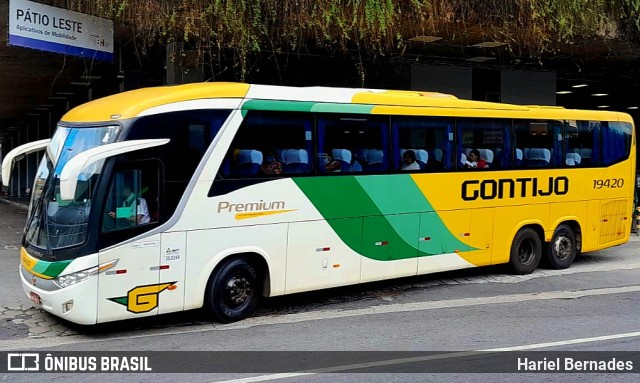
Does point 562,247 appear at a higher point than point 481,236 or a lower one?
lower

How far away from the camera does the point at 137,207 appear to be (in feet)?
24.5

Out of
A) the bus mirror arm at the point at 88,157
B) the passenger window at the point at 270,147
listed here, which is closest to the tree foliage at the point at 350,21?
the passenger window at the point at 270,147

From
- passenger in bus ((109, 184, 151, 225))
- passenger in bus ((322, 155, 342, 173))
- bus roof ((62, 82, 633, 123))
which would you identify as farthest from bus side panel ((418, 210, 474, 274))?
passenger in bus ((109, 184, 151, 225))

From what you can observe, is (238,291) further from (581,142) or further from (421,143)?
(581,142)

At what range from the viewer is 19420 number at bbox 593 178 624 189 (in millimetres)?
12793

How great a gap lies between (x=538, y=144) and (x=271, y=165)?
19.1 ft

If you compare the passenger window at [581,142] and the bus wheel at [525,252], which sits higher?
the passenger window at [581,142]

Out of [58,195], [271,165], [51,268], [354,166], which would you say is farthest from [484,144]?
[51,268]

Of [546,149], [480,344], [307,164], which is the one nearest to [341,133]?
[307,164]

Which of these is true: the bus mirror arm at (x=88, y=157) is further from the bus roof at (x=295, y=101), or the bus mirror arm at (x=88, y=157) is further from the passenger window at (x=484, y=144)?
the passenger window at (x=484, y=144)

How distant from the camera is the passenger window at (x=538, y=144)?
11531 mm

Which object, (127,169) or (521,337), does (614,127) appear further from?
(127,169)

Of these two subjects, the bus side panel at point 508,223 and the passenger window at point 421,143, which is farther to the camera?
the bus side panel at point 508,223

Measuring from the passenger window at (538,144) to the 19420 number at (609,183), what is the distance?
1178 mm
